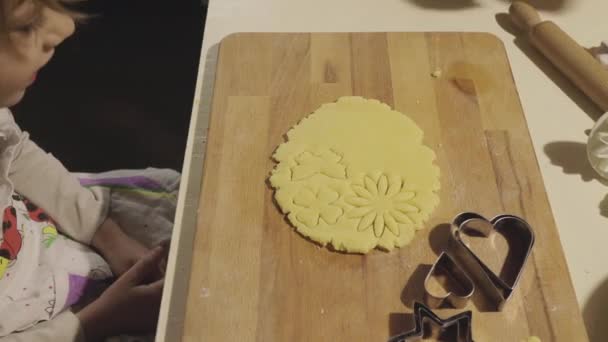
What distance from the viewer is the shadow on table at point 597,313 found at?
0.65 meters

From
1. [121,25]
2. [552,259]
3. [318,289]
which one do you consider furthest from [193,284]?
[121,25]

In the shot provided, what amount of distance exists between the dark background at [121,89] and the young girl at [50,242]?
0.62m

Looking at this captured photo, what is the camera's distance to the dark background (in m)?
1.61

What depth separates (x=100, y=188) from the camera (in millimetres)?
1001

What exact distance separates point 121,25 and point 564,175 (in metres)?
1.55

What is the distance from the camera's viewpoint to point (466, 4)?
1011 millimetres

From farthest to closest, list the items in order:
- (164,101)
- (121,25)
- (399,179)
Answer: (121,25), (164,101), (399,179)

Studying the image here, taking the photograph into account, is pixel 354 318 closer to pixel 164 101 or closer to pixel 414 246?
pixel 414 246

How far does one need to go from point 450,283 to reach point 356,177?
0.18 metres

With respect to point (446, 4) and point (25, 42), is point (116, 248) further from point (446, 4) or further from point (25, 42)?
point (446, 4)

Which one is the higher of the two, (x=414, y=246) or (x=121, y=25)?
(x=414, y=246)

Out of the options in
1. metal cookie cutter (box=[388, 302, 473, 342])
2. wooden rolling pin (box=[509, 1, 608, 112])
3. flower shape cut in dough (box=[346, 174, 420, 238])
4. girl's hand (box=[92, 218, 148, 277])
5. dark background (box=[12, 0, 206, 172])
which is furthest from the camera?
dark background (box=[12, 0, 206, 172])

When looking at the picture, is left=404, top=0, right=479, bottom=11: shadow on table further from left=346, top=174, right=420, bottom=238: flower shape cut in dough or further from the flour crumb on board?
the flour crumb on board

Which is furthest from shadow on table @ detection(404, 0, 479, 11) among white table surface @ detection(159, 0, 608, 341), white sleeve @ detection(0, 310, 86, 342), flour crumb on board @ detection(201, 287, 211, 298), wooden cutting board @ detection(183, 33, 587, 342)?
white sleeve @ detection(0, 310, 86, 342)
